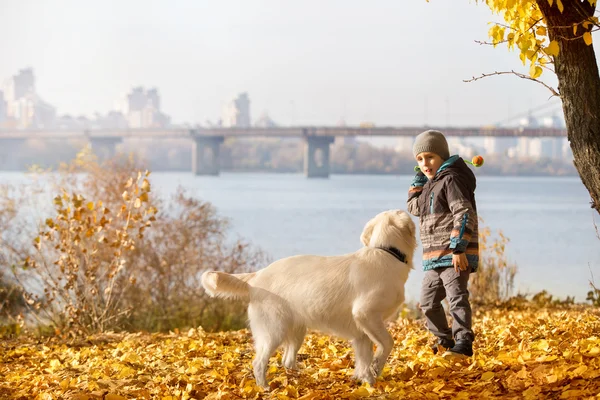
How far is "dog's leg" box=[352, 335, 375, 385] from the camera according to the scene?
3.92 metres

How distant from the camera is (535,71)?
14.0 feet

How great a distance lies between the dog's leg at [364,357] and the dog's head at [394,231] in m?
0.50

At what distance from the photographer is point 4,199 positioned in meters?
11.9

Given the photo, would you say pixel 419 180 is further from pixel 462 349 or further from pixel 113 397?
pixel 113 397

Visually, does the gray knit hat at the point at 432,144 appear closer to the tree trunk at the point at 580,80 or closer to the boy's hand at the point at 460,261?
the boy's hand at the point at 460,261

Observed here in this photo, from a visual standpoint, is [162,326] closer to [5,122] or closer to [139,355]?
[139,355]

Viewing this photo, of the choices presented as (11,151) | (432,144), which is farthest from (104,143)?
(432,144)

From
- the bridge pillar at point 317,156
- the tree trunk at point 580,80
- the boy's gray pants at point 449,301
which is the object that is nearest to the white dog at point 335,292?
the boy's gray pants at point 449,301

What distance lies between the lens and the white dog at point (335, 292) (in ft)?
12.3

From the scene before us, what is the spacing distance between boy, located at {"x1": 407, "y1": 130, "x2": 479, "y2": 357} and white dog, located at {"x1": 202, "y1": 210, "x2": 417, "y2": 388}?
1.48 ft

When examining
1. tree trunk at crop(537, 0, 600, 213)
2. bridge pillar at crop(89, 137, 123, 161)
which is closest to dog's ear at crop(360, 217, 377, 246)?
tree trunk at crop(537, 0, 600, 213)

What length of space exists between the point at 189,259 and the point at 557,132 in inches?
963

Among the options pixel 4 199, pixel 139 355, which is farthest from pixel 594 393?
pixel 4 199

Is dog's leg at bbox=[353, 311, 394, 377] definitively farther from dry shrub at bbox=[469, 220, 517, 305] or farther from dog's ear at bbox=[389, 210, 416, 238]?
dry shrub at bbox=[469, 220, 517, 305]
